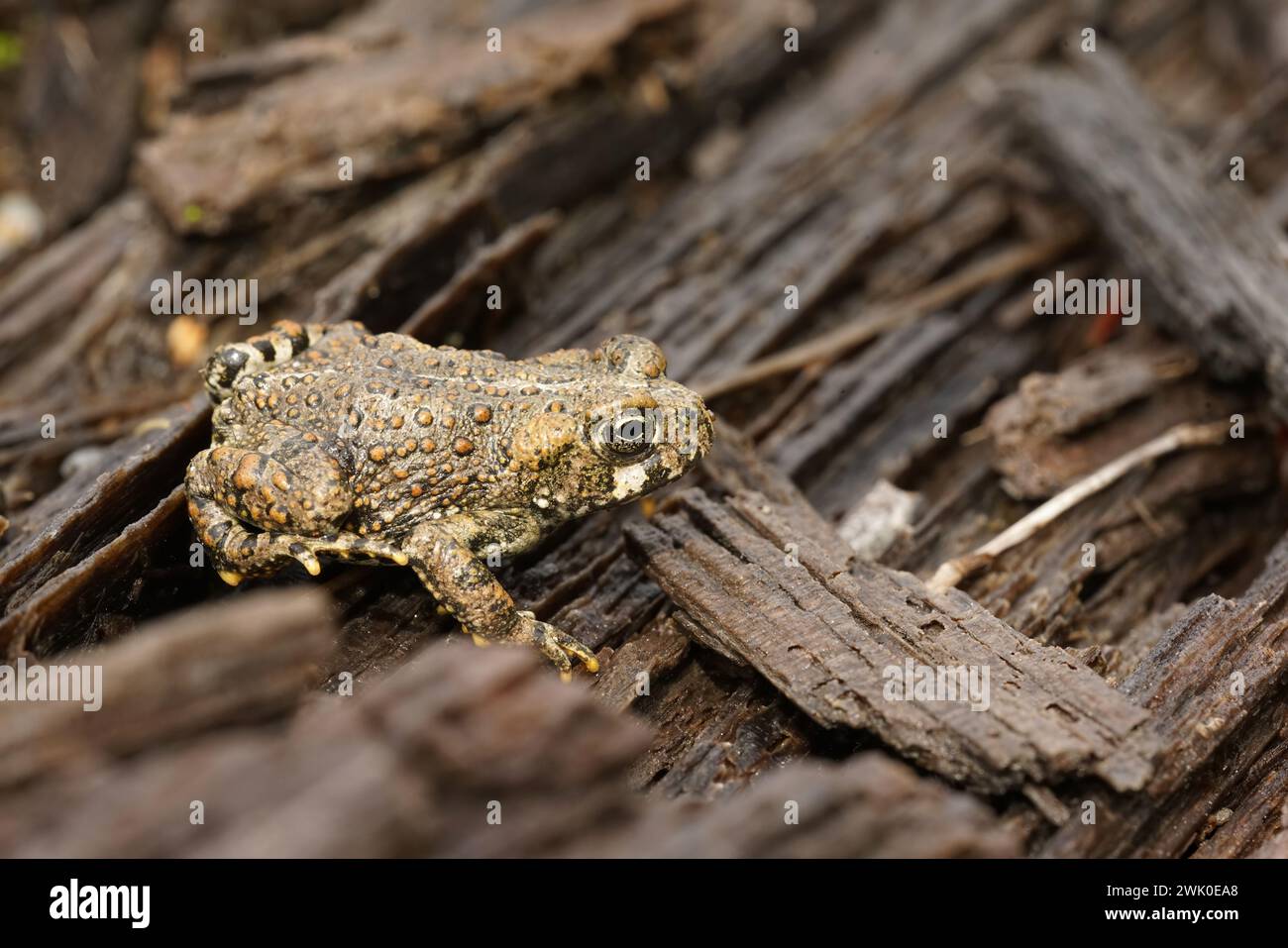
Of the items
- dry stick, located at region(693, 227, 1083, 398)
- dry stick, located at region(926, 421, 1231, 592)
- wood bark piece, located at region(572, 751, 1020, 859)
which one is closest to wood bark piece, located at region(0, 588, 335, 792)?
wood bark piece, located at region(572, 751, 1020, 859)

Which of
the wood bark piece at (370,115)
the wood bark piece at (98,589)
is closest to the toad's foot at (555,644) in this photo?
the wood bark piece at (98,589)

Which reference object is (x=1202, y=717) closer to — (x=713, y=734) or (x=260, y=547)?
(x=713, y=734)

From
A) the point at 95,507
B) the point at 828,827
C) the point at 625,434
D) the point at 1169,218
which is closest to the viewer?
the point at 828,827

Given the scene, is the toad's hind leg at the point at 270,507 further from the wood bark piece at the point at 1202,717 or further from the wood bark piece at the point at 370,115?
the wood bark piece at the point at 1202,717

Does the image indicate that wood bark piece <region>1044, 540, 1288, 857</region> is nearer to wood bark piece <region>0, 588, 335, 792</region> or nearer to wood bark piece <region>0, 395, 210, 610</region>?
wood bark piece <region>0, 588, 335, 792</region>

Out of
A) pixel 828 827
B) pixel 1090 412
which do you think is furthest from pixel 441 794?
pixel 1090 412

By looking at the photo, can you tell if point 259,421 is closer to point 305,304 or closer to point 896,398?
point 305,304
